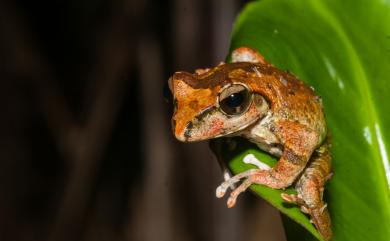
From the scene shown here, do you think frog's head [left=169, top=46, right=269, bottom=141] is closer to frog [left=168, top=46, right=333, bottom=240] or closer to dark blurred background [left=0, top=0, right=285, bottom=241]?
frog [left=168, top=46, right=333, bottom=240]

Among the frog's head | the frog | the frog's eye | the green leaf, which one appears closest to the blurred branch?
the green leaf

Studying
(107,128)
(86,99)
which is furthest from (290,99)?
(86,99)

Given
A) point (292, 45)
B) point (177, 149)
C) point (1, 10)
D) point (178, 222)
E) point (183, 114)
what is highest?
point (1, 10)

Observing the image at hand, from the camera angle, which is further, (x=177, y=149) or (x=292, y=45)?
(x=177, y=149)

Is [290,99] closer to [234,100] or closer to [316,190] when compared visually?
[234,100]

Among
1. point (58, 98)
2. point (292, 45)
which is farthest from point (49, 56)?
point (292, 45)

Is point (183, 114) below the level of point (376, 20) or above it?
below

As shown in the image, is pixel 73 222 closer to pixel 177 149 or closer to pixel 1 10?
pixel 177 149

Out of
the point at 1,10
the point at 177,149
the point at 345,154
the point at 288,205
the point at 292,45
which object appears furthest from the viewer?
the point at 177,149
